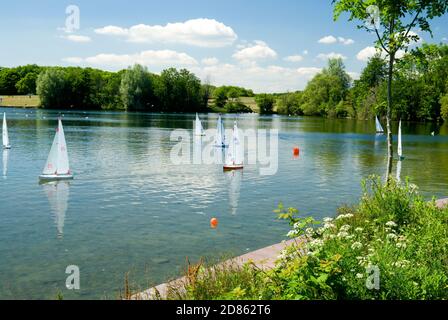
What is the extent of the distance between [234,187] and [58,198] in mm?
11582

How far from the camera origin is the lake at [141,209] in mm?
15414

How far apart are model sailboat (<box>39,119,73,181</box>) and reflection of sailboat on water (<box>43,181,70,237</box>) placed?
706 millimetres

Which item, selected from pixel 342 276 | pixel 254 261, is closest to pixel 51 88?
pixel 254 261

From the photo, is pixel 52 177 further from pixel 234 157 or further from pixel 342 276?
pixel 342 276

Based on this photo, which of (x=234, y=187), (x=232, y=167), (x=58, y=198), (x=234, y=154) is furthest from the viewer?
(x=234, y=154)

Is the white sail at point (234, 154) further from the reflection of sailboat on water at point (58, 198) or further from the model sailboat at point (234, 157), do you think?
the reflection of sailboat on water at point (58, 198)

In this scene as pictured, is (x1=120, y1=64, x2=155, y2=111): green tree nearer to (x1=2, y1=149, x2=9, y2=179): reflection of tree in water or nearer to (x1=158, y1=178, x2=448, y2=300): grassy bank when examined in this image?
(x1=2, y1=149, x2=9, y2=179): reflection of tree in water

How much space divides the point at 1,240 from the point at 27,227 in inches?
82.6

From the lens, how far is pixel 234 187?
31.7 m

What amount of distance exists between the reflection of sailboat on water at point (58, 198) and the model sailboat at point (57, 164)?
27.8 inches

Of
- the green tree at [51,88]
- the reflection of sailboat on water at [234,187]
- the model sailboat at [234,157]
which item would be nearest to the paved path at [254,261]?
the reflection of sailboat on water at [234,187]

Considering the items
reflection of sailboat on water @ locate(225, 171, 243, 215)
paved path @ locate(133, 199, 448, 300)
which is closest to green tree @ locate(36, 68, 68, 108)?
reflection of sailboat on water @ locate(225, 171, 243, 215)

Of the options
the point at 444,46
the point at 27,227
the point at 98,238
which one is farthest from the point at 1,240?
the point at 444,46

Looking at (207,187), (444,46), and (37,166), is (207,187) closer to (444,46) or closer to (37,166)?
(37,166)
